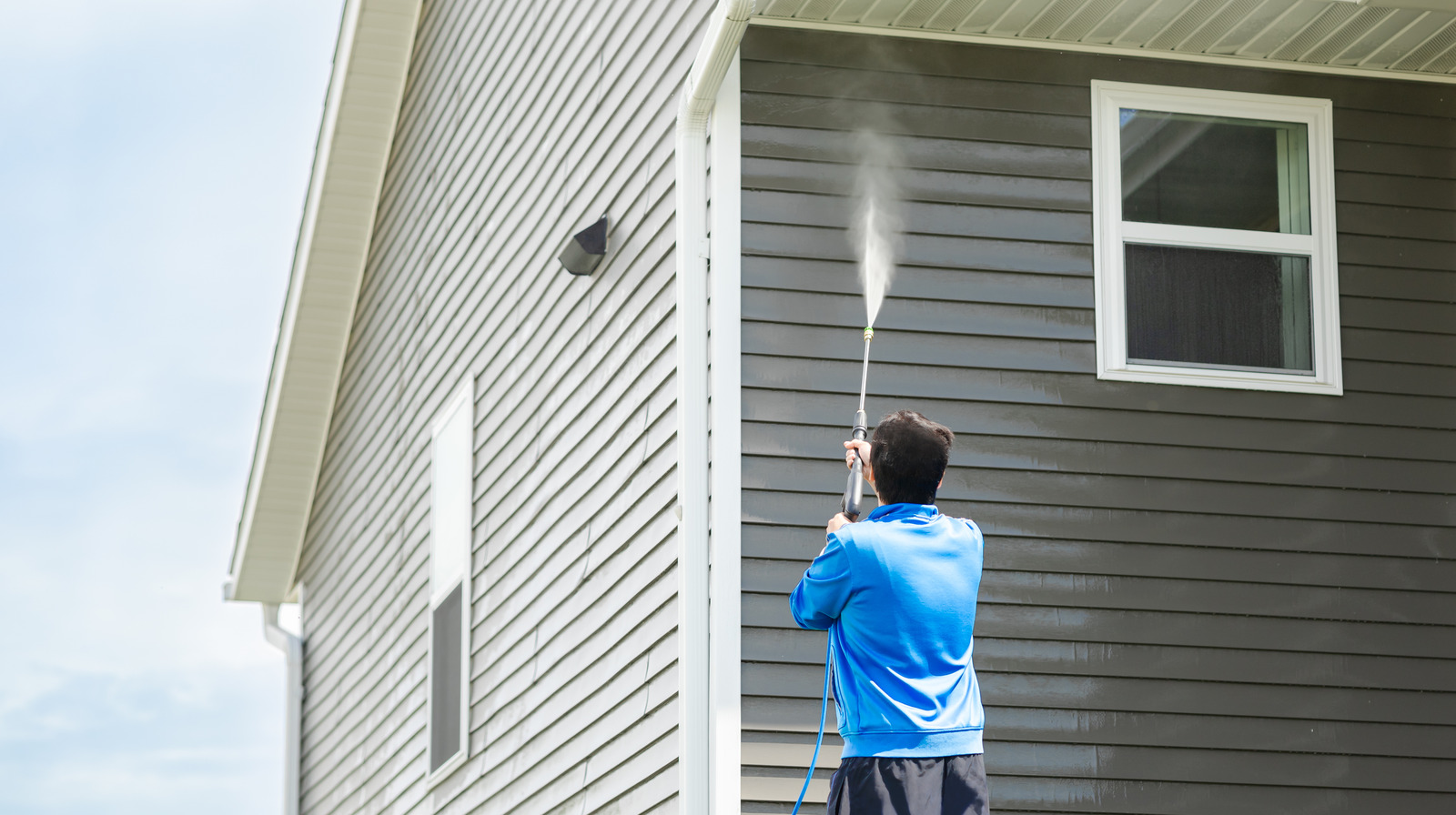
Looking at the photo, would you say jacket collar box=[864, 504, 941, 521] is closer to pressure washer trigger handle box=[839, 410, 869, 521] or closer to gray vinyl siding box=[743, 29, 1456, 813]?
pressure washer trigger handle box=[839, 410, 869, 521]

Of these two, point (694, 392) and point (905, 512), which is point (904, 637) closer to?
point (905, 512)

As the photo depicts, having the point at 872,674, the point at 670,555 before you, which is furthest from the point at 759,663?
the point at 872,674

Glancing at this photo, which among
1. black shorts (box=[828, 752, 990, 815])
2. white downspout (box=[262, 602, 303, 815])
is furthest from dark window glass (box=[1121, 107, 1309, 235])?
white downspout (box=[262, 602, 303, 815])

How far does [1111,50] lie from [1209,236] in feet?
2.61

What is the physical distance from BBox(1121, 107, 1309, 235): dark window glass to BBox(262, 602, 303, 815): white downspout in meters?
8.54

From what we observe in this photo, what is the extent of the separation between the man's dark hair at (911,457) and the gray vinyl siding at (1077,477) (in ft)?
5.26

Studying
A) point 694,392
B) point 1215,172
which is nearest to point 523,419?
point 694,392

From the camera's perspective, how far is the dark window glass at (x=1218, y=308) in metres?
6.71

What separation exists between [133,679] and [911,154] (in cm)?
5086

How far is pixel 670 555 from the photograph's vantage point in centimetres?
647

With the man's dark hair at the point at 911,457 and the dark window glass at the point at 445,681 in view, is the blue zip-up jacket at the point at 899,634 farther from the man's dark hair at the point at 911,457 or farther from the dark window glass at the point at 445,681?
the dark window glass at the point at 445,681

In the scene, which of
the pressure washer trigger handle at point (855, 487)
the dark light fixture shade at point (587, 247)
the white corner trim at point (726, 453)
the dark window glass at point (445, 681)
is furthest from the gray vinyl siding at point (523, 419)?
the pressure washer trigger handle at point (855, 487)

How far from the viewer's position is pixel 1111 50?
22.2 ft

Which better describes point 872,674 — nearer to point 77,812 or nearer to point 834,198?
point 834,198
